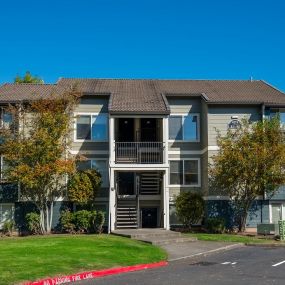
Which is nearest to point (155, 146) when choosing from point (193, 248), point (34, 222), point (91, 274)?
point (34, 222)

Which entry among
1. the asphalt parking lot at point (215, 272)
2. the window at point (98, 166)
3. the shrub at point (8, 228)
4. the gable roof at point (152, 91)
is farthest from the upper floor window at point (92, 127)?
the asphalt parking lot at point (215, 272)

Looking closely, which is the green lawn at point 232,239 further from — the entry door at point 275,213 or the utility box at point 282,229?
the entry door at point 275,213

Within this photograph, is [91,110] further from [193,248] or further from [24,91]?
[193,248]

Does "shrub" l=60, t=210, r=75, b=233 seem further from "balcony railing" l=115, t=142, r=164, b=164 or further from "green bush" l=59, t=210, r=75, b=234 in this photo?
"balcony railing" l=115, t=142, r=164, b=164

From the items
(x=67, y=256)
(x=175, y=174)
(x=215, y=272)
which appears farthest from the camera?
(x=175, y=174)

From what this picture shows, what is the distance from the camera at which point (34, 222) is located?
97.1 ft

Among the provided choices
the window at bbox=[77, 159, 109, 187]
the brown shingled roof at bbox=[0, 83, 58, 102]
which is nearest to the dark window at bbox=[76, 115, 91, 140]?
the window at bbox=[77, 159, 109, 187]

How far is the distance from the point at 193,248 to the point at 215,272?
6.75m

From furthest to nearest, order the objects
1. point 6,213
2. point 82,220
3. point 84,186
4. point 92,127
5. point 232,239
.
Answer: point 92,127 < point 6,213 < point 84,186 < point 82,220 < point 232,239

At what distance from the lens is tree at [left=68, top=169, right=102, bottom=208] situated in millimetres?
29688

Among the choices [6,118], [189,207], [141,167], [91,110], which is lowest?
[189,207]

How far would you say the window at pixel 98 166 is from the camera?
106ft

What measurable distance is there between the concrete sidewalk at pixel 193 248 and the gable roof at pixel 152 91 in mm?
8527

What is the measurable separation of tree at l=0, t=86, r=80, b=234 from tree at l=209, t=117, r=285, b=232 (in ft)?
27.0
